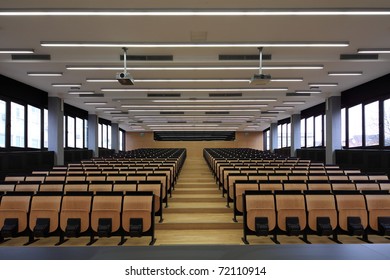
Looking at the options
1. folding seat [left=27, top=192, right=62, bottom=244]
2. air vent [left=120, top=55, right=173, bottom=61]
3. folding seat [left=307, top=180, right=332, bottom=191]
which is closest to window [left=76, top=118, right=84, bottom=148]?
air vent [left=120, top=55, right=173, bottom=61]

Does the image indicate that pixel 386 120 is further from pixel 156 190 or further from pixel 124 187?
pixel 124 187

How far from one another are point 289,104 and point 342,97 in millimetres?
3184

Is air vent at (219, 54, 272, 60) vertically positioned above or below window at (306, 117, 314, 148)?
above

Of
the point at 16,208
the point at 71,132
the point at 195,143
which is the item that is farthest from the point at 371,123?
the point at 195,143

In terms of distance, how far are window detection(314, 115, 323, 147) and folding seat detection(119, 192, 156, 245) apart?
1497cm

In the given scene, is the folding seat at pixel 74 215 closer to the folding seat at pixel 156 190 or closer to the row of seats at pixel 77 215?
the row of seats at pixel 77 215

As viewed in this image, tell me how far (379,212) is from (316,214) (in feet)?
2.66

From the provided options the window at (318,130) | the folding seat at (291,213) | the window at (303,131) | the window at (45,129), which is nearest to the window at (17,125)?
the window at (45,129)

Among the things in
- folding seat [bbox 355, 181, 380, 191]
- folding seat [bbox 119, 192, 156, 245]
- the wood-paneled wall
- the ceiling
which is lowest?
folding seat [bbox 119, 192, 156, 245]

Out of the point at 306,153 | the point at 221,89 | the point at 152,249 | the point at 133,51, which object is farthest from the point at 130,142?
the point at 152,249

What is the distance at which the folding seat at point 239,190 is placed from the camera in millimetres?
4984

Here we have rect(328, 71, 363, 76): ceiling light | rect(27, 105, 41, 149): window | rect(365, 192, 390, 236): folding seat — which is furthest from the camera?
rect(27, 105, 41, 149): window

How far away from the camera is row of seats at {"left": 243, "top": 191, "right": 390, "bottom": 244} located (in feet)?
13.1

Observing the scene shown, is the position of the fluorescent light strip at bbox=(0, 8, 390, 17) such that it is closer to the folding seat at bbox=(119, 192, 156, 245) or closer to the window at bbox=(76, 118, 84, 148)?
the folding seat at bbox=(119, 192, 156, 245)
